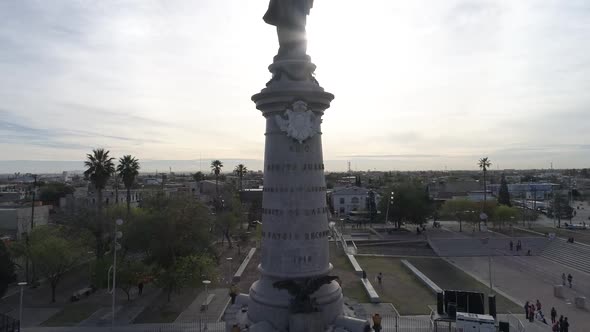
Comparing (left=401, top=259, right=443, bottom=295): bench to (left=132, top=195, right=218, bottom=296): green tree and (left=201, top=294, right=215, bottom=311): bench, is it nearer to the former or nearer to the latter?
(left=201, top=294, right=215, bottom=311): bench

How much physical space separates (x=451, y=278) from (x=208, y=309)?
64.3 ft

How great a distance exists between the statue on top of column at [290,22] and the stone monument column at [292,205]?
306 millimetres

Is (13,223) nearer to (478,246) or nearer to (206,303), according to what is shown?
(206,303)

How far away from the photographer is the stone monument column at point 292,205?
50.1 feet

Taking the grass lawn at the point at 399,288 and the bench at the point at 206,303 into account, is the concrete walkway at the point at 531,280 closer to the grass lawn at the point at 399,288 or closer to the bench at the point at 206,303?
the grass lawn at the point at 399,288

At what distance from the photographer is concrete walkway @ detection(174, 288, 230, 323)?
2266 cm

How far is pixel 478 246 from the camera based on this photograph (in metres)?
44.8

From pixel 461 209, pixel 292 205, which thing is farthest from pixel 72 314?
pixel 461 209

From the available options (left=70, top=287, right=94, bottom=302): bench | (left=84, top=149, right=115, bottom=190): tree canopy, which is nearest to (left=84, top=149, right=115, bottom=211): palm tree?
(left=84, top=149, right=115, bottom=190): tree canopy

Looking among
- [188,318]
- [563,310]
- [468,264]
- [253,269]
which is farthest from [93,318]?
[468,264]

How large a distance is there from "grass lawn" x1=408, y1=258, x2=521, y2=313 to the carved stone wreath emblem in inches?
687

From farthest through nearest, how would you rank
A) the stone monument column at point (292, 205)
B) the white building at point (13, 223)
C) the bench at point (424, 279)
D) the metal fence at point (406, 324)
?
the white building at point (13, 223), the bench at point (424, 279), the metal fence at point (406, 324), the stone monument column at point (292, 205)

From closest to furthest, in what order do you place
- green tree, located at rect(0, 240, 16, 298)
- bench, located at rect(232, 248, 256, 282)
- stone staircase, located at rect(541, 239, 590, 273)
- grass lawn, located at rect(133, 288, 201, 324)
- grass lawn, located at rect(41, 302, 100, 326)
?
1. grass lawn, located at rect(41, 302, 100, 326)
2. grass lawn, located at rect(133, 288, 201, 324)
3. green tree, located at rect(0, 240, 16, 298)
4. bench, located at rect(232, 248, 256, 282)
5. stone staircase, located at rect(541, 239, 590, 273)

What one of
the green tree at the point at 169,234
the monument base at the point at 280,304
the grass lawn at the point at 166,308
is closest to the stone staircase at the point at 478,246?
the green tree at the point at 169,234
